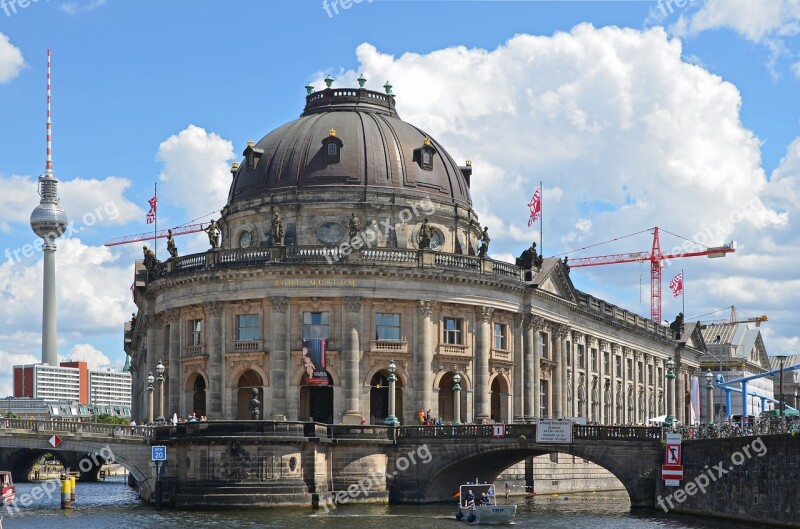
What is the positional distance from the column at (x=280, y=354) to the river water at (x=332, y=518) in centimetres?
1208

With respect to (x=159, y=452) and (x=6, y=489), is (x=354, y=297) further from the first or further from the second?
(x=6, y=489)

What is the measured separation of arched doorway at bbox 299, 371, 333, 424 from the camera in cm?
9569

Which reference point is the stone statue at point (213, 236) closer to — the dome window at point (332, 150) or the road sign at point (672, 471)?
the dome window at point (332, 150)

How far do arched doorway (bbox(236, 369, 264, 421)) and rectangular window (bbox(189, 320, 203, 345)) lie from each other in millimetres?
4192

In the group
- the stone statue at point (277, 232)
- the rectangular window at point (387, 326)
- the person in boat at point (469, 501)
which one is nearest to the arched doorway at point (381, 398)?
the rectangular window at point (387, 326)

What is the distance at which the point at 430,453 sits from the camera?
8425 cm

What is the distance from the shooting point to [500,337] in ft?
336

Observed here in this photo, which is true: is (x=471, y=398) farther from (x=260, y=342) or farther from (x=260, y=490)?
(x=260, y=490)

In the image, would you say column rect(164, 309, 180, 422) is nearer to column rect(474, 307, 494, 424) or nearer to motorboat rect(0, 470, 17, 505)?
motorboat rect(0, 470, 17, 505)

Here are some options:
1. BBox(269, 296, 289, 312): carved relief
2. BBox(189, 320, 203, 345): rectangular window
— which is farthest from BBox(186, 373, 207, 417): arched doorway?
BBox(269, 296, 289, 312): carved relief

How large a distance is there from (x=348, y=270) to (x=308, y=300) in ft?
11.4

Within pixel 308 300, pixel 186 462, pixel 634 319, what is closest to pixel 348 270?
pixel 308 300

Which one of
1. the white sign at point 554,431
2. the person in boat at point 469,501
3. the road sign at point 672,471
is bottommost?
the person in boat at point 469,501

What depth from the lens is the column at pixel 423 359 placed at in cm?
9569
